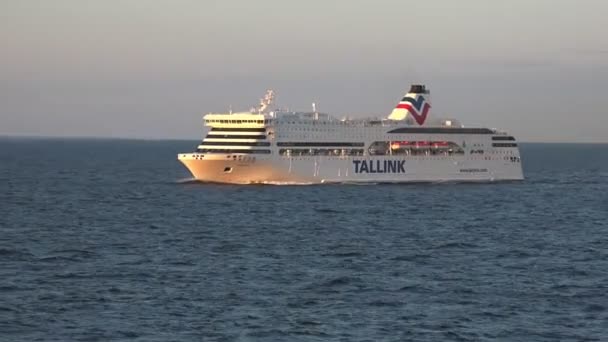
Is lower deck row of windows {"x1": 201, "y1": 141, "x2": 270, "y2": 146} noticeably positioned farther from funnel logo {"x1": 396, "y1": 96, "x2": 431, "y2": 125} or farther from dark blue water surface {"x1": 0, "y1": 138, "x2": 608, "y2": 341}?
funnel logo {"x1": 396, "y1": 96, "x2": 431, "y2": 125}

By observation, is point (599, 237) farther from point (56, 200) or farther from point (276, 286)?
point (56, 200)

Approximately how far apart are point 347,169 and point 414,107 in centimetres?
1726

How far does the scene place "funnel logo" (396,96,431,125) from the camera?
11538 cm

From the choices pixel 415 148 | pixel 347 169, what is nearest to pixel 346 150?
pixel 347 169

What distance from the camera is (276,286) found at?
42781 millimetres

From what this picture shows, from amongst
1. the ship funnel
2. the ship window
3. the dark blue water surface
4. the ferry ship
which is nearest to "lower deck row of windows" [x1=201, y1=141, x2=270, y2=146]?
the ferry ship

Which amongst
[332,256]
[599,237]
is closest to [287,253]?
[332,256]

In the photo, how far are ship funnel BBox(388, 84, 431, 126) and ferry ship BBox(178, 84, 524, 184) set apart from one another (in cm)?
12

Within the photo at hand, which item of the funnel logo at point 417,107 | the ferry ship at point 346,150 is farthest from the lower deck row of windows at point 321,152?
the funnel logo at point 417,107

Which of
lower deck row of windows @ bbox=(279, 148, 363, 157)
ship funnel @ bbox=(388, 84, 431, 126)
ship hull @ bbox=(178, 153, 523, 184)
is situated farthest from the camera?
ship funnel @ bbox=(388, 84, 431, 126)

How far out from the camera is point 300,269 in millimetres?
47562

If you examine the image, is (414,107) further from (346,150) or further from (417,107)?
(346,150)

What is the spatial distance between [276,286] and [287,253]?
33.9 ft

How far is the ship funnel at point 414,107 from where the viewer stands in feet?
378
